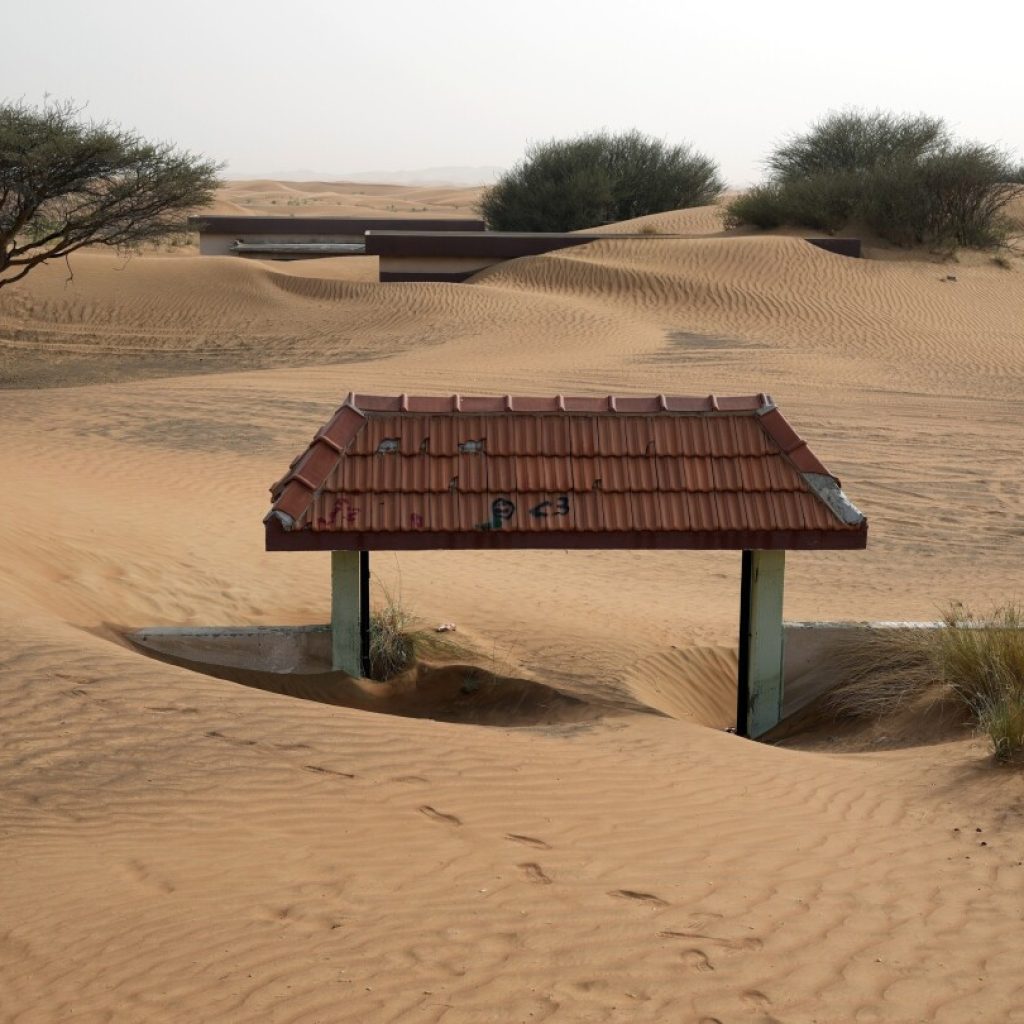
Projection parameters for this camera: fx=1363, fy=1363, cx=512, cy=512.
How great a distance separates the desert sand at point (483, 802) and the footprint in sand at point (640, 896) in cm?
2

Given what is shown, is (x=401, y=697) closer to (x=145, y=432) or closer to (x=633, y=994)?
(x=633, y=994)

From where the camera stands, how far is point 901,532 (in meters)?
14.1

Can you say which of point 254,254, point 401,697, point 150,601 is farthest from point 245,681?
point 254,254

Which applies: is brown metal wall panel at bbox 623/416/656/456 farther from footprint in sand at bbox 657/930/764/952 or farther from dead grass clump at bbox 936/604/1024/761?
footprint in sand at bbox 657/930/764/952

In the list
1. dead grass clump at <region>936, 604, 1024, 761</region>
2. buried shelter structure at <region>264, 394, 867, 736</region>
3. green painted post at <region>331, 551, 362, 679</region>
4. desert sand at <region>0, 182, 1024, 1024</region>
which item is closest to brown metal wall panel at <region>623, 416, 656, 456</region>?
buried shelter structure at <region>264, 394, 867, 736</region>

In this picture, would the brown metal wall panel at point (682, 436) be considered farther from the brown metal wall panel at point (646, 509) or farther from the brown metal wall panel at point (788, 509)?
the brown metal wall panel at point (788, 509)

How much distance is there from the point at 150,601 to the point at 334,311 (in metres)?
21.6

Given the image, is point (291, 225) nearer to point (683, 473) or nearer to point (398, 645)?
point (398, 645)

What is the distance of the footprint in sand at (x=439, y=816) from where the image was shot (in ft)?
18.5

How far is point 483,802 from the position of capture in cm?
588

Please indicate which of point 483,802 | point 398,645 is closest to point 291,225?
point 398,645

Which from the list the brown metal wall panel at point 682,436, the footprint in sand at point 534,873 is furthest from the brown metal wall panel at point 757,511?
the footprint in sand at point 534,873

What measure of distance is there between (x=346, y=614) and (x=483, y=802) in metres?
3.03

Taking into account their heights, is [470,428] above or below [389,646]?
above
